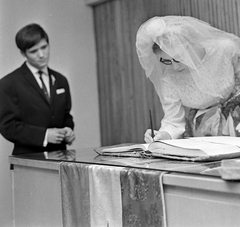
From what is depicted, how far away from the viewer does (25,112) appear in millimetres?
2633

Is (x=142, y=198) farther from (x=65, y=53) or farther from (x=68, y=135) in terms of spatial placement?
(x=65, y=53)

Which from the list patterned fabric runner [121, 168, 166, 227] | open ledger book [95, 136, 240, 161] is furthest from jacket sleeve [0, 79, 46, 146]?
patterned fabric runner [121, 168, 166, 227]

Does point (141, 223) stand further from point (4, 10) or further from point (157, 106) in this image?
point (4, 10)

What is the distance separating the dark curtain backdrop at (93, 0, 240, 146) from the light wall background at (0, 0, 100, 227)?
3.0 inches

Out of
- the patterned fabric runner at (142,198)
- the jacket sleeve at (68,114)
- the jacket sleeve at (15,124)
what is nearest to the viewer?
the patterned fabric runner at (142,198)

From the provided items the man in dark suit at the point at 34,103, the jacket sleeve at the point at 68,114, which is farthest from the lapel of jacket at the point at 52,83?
the jacket sleeve at the point at 68,114

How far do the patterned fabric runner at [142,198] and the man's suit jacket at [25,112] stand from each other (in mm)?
1477

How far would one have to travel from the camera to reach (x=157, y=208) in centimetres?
111

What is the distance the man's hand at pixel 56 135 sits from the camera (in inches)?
102

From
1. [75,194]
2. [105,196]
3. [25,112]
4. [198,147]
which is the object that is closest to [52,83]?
[25,112]

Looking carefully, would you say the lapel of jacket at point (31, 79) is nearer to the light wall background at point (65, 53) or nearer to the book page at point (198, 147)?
the light wall background at point (65, 53)

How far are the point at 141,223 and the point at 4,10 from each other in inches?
85.4

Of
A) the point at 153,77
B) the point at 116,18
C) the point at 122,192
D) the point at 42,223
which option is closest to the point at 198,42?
the point at 153,77

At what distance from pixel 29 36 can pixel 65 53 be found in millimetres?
390
